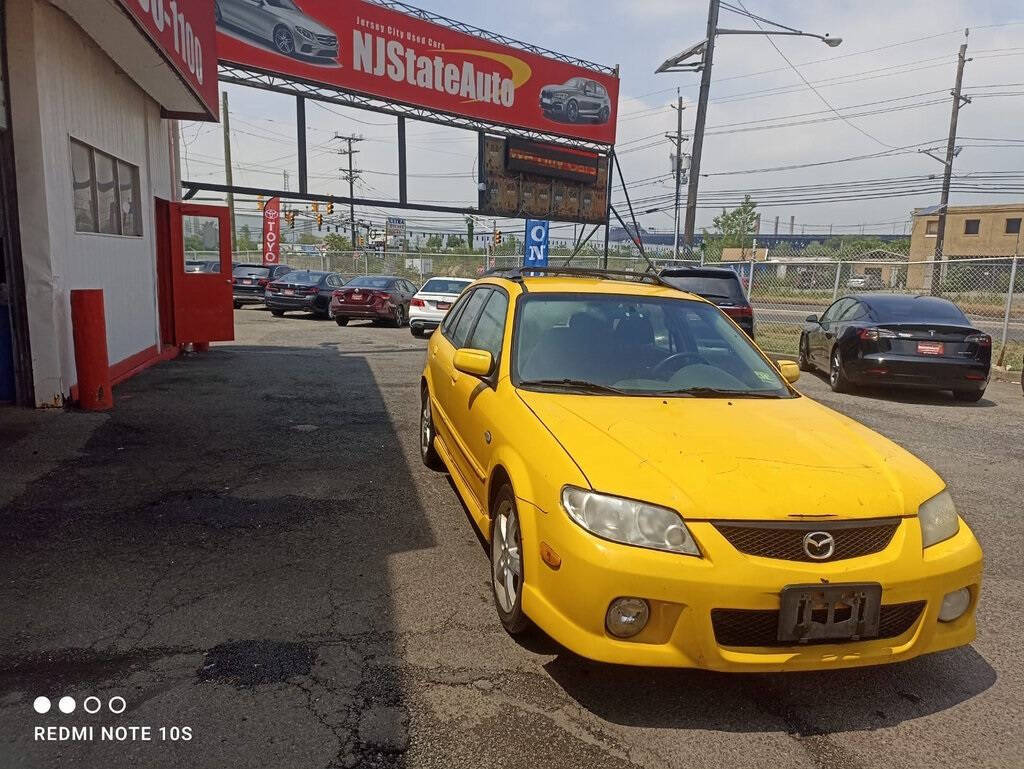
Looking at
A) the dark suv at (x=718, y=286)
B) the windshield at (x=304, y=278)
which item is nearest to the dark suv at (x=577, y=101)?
the windshield at (x=304, y=278)

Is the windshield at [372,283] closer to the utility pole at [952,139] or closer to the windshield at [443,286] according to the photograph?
the windshield at [443,286]

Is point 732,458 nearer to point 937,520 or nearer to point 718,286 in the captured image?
point 937,520

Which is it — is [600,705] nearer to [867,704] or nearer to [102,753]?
[867,704]

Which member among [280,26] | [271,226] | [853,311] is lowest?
[853,311]

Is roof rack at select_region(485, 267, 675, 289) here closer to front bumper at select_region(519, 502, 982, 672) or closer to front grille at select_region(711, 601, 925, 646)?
front bumper at select_region(519, 502, 982, 672)

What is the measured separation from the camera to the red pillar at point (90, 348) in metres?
7.05

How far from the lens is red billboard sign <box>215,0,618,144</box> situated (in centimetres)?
1667

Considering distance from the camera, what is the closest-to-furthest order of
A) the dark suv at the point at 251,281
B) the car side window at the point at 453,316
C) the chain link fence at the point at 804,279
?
the car side window at the point at 453,316
the chain link fence at the point at 804,279
the dark suv at the point at 251,281

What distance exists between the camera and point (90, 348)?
719 cm

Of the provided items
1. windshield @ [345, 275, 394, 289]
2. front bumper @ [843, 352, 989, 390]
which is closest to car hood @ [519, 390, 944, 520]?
front bumper @ [843, 352, 989, 390]

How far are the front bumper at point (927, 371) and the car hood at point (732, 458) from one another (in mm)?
6298

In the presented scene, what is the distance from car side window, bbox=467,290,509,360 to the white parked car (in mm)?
10965

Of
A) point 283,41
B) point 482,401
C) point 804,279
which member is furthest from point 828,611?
point 804,279

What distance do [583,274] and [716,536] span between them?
9.99ft
